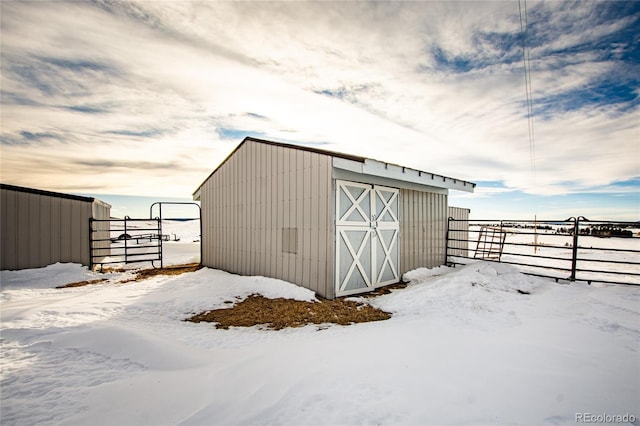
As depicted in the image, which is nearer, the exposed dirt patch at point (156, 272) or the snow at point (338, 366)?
the snow at point (338, 366)

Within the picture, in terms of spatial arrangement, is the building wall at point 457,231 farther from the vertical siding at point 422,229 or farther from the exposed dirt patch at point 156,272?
the exposed dirt patch at point 156,272

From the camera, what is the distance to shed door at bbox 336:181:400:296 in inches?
285

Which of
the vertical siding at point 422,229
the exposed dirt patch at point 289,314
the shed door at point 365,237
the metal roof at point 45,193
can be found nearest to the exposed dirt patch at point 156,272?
the metal roof at point 45,193

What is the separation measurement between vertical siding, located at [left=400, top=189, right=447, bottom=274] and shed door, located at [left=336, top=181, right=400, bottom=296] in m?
0.52

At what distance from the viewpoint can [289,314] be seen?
5.86 metres

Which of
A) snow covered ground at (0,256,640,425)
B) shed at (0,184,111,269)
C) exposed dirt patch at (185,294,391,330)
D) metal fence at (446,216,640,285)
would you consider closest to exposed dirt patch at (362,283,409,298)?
exposed dirt patch at (185,294,391,330)

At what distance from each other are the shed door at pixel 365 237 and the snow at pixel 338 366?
1958mm

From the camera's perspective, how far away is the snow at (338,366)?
246 cm

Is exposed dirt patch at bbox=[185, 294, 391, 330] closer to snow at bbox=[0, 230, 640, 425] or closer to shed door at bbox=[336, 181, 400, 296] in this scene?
snow at bbox=[0, 230, 640, 425]

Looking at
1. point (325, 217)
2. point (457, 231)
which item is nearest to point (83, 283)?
point (325, 217)

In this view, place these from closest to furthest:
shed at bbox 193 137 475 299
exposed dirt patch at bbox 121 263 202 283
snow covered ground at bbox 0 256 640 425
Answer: snow covered ground at bbox 0 256 640 425 < shed at bbox 193 137 475 299 < exposed dirt patch at bbox 121 263 202 283

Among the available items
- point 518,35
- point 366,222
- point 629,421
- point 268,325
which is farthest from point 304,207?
point 518,35

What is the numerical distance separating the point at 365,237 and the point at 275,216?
2663mm

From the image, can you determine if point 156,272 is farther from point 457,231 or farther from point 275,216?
point 457,231
